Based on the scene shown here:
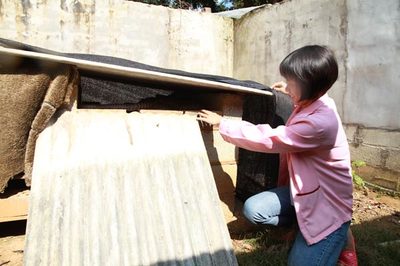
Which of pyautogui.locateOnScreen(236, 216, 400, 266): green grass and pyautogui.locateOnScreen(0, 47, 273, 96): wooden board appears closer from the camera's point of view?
pyautogui.locateOnScreen(0, 47, 273, 96): wooden board

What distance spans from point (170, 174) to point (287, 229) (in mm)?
1368

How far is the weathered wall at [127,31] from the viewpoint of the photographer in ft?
19.5

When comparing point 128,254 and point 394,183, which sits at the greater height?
point 128,254

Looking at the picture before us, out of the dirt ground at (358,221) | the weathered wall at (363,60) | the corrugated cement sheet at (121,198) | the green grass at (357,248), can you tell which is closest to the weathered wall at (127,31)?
the weathered wall at (363,60)

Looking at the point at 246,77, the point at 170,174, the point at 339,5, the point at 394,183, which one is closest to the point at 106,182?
the point at 170,174

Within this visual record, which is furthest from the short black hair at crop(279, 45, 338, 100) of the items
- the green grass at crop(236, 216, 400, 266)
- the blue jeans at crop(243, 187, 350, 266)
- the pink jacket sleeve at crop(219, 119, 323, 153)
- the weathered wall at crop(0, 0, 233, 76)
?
the weathered wall at crop(0, 0, 233, 76)

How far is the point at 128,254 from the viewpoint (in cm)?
168

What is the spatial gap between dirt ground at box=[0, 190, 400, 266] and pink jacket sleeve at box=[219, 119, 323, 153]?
1051 mm

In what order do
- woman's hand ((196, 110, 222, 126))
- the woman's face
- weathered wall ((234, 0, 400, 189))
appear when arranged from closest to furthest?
the woman's face < woman's hand ((196, 110, 222, 126)) < weathered wall ((234, 0, 400, 189))

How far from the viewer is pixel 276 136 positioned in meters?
1.96

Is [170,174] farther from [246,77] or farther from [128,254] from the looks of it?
[246,77]

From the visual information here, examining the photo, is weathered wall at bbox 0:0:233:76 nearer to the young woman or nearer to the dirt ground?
the dirt ground

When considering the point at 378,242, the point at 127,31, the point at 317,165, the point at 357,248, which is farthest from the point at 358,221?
the point at 127,31

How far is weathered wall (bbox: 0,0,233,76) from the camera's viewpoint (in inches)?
234
